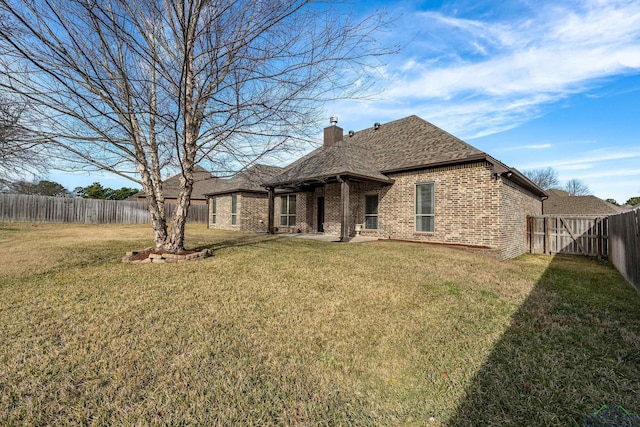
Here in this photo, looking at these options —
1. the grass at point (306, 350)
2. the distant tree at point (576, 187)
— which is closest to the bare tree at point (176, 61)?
the grass at point (306, 350)

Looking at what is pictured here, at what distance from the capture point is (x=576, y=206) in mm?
25359

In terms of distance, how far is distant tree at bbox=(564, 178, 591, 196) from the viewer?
176ft

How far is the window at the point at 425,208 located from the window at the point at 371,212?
1.99 metres

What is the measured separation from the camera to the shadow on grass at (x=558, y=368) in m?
2.00

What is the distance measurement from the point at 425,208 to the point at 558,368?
27.8 feet

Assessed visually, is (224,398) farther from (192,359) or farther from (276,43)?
(276,43)

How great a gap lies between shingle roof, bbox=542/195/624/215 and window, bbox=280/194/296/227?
22874 millimetres

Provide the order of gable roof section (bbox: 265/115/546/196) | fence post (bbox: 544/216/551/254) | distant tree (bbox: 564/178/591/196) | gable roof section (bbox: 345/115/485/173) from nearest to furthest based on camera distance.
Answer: gable roof section (bbox: 265/115/546/196)
gable roof section (bbox: 345/115/485/173)
fence post (bbox: 544/216/551/254)
distant tree (bbox: 564/178/591/196)

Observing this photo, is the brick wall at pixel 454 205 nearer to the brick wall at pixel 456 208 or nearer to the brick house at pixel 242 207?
the brick wall at pixel 456 208

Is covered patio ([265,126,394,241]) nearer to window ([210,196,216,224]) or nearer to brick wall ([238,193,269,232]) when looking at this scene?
brick wall ([238,193,269,232])

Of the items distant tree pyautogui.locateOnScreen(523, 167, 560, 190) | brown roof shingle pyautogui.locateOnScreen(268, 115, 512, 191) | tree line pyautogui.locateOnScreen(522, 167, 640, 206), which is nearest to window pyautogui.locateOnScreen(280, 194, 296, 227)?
brown roof shingle pyautogui.locateOnScreen(268, 115, 512, 191)

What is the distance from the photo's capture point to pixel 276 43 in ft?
16.7

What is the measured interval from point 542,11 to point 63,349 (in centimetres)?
1122

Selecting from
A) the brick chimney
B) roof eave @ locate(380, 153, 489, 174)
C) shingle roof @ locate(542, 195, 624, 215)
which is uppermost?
the brick chimney
